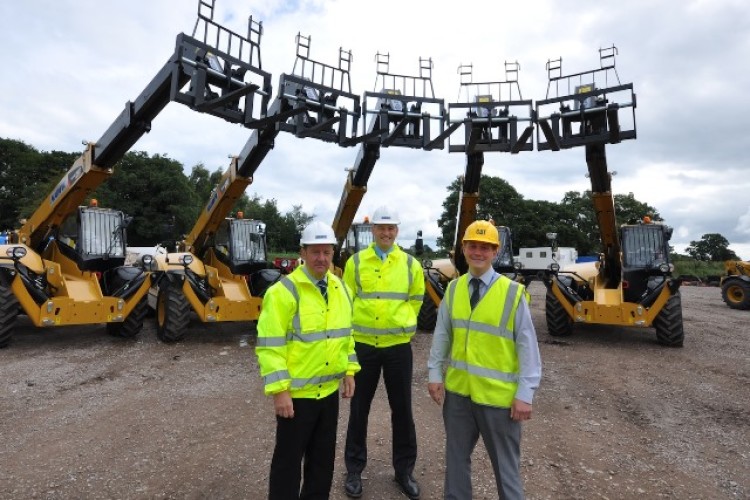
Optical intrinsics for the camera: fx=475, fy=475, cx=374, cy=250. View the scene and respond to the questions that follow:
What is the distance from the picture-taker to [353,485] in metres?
3.23

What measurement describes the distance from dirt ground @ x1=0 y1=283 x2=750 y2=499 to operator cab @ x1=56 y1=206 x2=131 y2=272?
1.57 metres

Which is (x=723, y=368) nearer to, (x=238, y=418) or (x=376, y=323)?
(x=376, y=323)

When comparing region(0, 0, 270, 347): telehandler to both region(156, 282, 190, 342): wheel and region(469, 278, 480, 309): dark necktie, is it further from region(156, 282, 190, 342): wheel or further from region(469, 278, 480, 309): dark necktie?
region(469, 278, 480, 309): dark necktie

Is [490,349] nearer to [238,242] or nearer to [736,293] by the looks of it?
[238,242]

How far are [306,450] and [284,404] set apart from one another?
0.45 meters

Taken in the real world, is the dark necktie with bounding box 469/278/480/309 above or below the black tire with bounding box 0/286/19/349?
above

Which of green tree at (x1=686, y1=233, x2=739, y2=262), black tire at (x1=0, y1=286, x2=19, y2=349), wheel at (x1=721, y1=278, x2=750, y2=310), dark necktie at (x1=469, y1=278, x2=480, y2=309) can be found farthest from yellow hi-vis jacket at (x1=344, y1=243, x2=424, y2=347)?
green tree at (x1=686, y1=233, x2=739, y2=262)

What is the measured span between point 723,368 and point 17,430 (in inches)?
342

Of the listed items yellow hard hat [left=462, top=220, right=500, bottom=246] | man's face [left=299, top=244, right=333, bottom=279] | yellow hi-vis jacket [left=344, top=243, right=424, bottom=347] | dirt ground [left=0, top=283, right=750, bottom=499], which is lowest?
dirt ground [left=0, top=283, right=750, bottom=499]

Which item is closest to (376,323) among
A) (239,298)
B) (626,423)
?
(626,423)

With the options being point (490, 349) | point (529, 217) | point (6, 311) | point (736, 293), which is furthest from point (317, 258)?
point (529, 217)

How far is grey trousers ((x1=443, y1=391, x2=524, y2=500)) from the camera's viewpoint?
8.27 ft

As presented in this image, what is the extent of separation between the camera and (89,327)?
379 inches

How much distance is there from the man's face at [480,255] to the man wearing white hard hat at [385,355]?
840 millimetres
